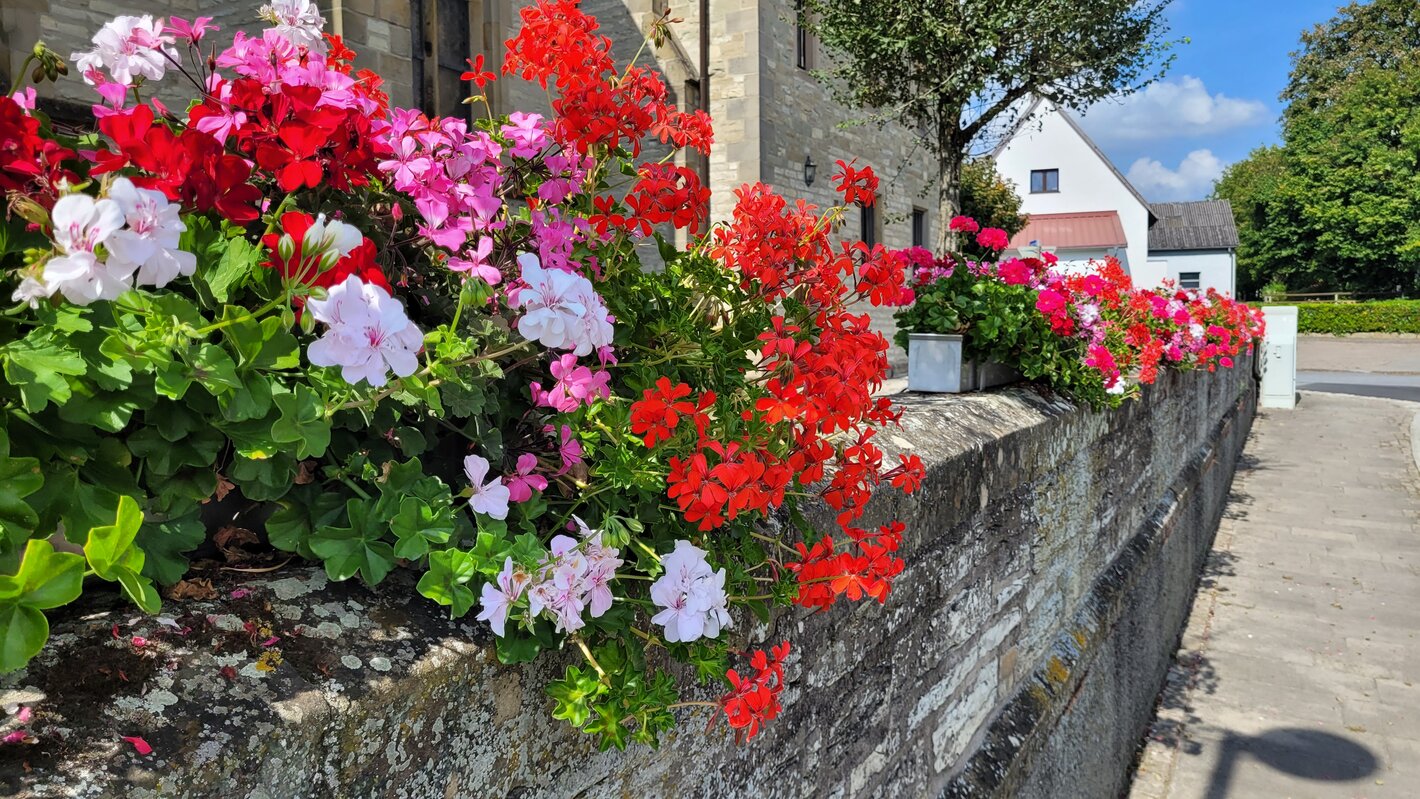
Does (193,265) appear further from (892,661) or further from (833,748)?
(892,661)

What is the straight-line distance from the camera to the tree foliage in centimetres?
4338

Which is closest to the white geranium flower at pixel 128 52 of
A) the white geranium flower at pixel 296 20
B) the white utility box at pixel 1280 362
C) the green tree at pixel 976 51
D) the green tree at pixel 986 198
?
the white geranium flower at pixel 296 20

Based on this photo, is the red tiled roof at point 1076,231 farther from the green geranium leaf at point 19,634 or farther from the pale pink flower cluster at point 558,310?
the green geranium leaf at point 19,634

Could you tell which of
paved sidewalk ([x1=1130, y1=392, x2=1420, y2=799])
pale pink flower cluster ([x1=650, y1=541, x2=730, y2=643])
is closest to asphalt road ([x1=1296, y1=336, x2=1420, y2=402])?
paved sidewalk ([x1=1130, y1=392, x2=1420, y2=799])

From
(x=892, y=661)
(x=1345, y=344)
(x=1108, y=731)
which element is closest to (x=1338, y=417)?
(x=1108, y=731)

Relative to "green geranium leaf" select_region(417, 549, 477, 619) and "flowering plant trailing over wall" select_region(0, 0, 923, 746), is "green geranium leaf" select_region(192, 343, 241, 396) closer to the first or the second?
"flowering plant trailing over wall" select_region(0, 0, 923, 746)

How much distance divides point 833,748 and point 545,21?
5.38 feet

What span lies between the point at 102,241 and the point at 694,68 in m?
13.1

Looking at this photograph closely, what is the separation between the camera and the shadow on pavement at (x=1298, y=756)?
18.1 feet

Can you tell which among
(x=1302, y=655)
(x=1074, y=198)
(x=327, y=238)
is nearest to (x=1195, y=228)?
(x=1074, y=198)

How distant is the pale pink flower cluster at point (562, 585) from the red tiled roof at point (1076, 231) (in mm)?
39961

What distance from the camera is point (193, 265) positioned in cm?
83

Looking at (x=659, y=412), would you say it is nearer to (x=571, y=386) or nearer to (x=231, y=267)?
(x=571, y=386)

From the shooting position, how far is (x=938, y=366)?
12.7ft
